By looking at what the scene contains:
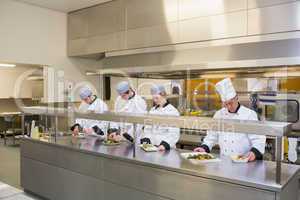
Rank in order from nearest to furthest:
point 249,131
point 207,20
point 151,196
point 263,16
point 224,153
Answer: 1. point 249,131
2. point 151,196
3. point 224,153
4. point 263,16
5. point 207,20

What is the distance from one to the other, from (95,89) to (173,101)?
1797mm

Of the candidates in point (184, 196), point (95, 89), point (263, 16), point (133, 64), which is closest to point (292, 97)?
point (263, 16)

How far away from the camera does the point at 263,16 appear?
111 inches

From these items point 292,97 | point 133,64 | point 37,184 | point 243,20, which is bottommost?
point 37,184

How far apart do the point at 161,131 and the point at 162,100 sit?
0.36 m

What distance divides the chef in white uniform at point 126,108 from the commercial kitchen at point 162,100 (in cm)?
1

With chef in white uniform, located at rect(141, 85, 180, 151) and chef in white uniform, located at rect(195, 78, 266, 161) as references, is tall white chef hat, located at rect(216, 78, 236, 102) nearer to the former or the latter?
chef in white uniform, located at rect(195, 78, 266, 161)

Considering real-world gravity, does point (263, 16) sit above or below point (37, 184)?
above

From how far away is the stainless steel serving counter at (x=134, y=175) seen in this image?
1.70 metres

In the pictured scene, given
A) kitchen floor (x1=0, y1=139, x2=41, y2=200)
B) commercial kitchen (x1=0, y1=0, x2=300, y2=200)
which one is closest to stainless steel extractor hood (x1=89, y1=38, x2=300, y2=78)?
commercial kitchen (x1=0, y1=0, x2=300, y2=200)

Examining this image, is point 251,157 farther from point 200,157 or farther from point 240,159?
point 200,157

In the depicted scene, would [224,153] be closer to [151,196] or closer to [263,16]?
[151,196]

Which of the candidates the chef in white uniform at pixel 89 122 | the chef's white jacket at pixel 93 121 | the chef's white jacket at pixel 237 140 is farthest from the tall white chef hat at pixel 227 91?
the chef's white jacket at pixel 93 121

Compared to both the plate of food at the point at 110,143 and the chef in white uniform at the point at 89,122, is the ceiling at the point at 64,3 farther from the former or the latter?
the plate of food at the point at 110,143
